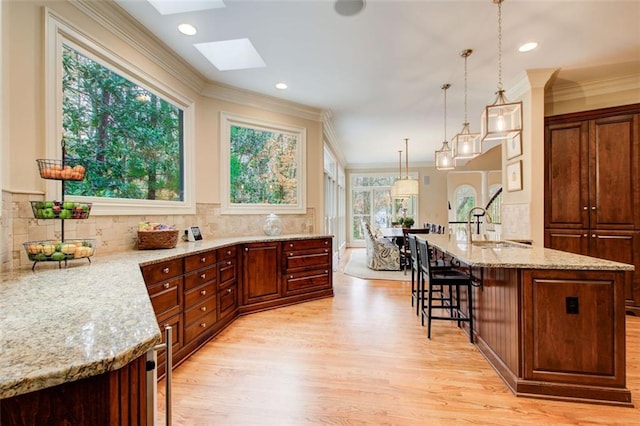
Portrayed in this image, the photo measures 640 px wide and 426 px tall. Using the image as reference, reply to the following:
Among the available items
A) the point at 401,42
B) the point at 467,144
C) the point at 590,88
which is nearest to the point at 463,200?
the point at 590,88

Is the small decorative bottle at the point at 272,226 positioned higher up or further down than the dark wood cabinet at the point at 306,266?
higher up

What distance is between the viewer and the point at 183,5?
2.49 metres

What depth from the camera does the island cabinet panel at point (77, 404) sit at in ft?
2.22

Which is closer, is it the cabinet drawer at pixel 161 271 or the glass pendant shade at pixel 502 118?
the cabinet drawer at pixel 161 271

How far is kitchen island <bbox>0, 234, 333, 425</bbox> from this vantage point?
67 cm

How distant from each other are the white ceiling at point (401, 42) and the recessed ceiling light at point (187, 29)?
0.07 metres

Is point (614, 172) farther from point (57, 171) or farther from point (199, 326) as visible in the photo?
point (57, 171)

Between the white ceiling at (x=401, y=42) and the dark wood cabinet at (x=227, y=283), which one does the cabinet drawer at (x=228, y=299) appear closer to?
the dark wood cabinet at (x=227, y=283)

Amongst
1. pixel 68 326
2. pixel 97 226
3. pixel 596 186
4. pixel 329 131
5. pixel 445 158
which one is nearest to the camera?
pixel 68 326

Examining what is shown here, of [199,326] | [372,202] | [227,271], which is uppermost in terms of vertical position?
[372,202]

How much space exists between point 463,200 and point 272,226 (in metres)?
8.66

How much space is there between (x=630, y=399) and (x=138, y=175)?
425cm

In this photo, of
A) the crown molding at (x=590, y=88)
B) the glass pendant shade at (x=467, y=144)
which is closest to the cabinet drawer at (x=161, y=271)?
the glass pendant shade at (x=467, y=144)

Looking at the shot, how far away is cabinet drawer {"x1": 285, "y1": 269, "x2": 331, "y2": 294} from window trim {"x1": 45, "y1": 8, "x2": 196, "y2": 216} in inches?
60.9
